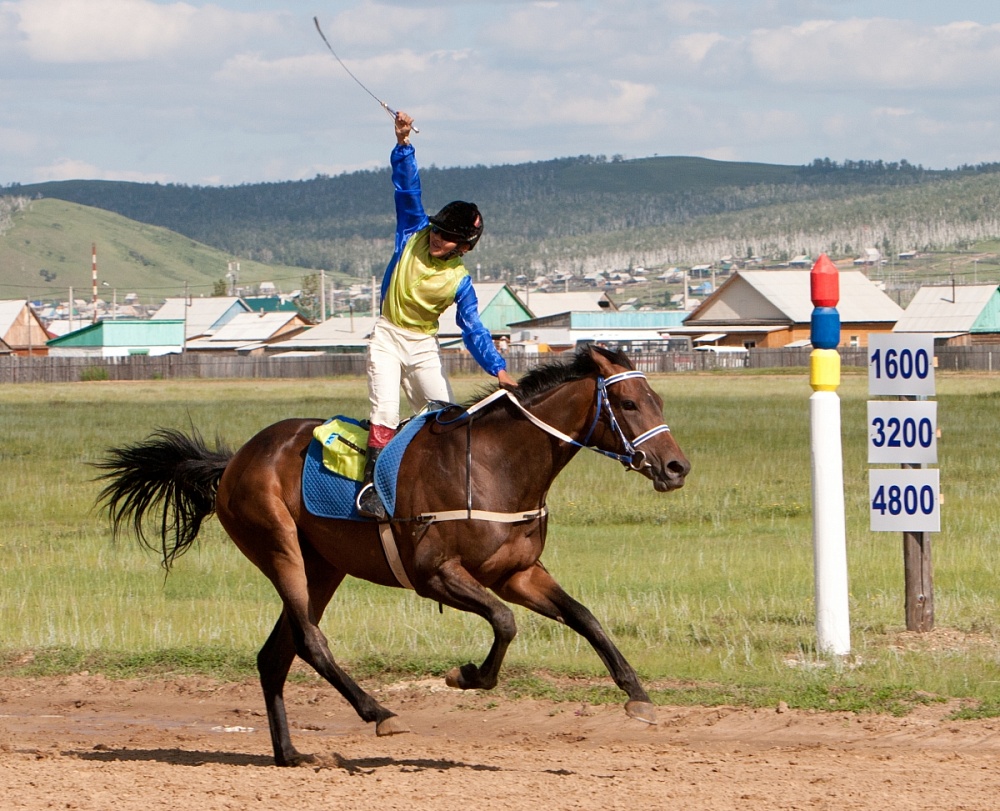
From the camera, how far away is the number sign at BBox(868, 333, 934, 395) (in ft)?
33.0

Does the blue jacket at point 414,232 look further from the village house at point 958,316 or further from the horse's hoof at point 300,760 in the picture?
Answer: the village house at point 958,316

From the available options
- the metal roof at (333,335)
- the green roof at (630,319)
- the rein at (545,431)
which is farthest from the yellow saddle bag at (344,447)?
the green roof at (630,319)

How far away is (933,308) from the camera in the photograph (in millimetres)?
101875

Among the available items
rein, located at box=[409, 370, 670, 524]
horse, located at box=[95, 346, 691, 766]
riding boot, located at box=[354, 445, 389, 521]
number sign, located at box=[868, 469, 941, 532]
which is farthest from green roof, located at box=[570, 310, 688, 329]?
rein, located at box=[409, 370, 670, 524]

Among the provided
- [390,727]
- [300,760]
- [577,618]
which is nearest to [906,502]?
[577,618]

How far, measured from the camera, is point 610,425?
7.48m

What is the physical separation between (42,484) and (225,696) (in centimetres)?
1618

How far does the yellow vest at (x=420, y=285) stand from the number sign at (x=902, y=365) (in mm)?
3449

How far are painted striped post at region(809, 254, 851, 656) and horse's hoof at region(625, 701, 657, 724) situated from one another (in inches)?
112

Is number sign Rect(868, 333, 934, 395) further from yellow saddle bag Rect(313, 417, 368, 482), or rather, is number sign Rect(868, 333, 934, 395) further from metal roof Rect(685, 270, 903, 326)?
metal roof Rect(685, 270, 903, 326)

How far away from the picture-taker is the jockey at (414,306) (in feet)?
26.2

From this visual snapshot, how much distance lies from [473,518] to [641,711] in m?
1.32

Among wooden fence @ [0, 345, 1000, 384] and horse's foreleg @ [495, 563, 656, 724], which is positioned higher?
wooden fence @ [0, 345, 1000, 384]

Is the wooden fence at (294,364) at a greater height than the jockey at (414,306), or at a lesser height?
greater
